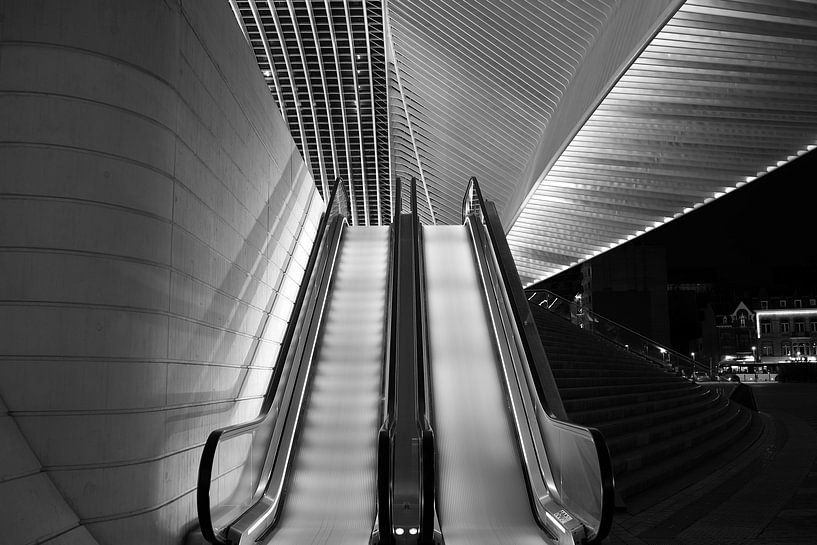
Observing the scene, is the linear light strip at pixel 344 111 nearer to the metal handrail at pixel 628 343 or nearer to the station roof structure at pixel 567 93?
the station roof structure at pixel 567 93

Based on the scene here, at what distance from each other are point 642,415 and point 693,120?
220 inches

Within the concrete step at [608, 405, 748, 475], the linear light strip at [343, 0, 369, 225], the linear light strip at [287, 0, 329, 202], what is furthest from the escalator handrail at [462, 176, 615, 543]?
the linear light strip at [287, 0, 329, 202]

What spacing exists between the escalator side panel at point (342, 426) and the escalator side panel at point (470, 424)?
2.11 ft

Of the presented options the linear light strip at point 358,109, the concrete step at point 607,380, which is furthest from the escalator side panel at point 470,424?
the linear light strip at point 358,109

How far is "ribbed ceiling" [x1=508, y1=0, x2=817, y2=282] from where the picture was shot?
858 centimetres

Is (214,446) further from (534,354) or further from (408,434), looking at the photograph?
(534,354)

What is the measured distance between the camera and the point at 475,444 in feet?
20.2

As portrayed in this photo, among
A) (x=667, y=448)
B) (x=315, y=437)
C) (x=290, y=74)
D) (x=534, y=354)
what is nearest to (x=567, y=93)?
(x=667, y=448)

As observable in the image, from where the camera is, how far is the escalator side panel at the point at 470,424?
5.11m

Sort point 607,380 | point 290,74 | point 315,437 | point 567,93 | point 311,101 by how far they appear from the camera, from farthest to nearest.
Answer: point 311,101 < point 290,74 < point 567,93 < point 607,380 < point 315,437

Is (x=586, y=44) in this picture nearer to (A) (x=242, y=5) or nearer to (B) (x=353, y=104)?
(A) (x=242, y=5)

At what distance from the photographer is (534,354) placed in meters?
6.56

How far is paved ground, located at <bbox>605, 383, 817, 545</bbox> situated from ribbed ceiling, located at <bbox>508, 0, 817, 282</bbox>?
17.6ft

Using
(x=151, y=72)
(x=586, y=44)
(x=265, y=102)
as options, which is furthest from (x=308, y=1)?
(x=151, y=72)
